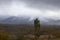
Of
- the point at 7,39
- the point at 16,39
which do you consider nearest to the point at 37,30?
the point at 7,39

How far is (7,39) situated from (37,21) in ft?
81.7

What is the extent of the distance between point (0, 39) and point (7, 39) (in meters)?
1.89

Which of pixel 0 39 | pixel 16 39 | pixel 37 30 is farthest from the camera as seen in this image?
pixel 16 39

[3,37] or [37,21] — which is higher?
[37,21]

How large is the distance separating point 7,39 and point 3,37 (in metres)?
1.65

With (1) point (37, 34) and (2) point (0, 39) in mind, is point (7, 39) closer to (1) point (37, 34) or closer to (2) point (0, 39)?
(2) point (0, 39)

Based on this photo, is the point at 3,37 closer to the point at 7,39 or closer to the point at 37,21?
the point at 7,39

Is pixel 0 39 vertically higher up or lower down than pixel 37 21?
lower down

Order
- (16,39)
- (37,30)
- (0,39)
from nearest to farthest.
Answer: (37,30)
(0,39)
(16,39)

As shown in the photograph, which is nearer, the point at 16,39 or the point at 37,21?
the point at 37,21

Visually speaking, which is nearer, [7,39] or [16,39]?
[7,39]

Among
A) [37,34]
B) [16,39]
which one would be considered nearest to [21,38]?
[16,39]

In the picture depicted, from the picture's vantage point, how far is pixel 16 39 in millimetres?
58406

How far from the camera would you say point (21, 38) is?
2372 inches
